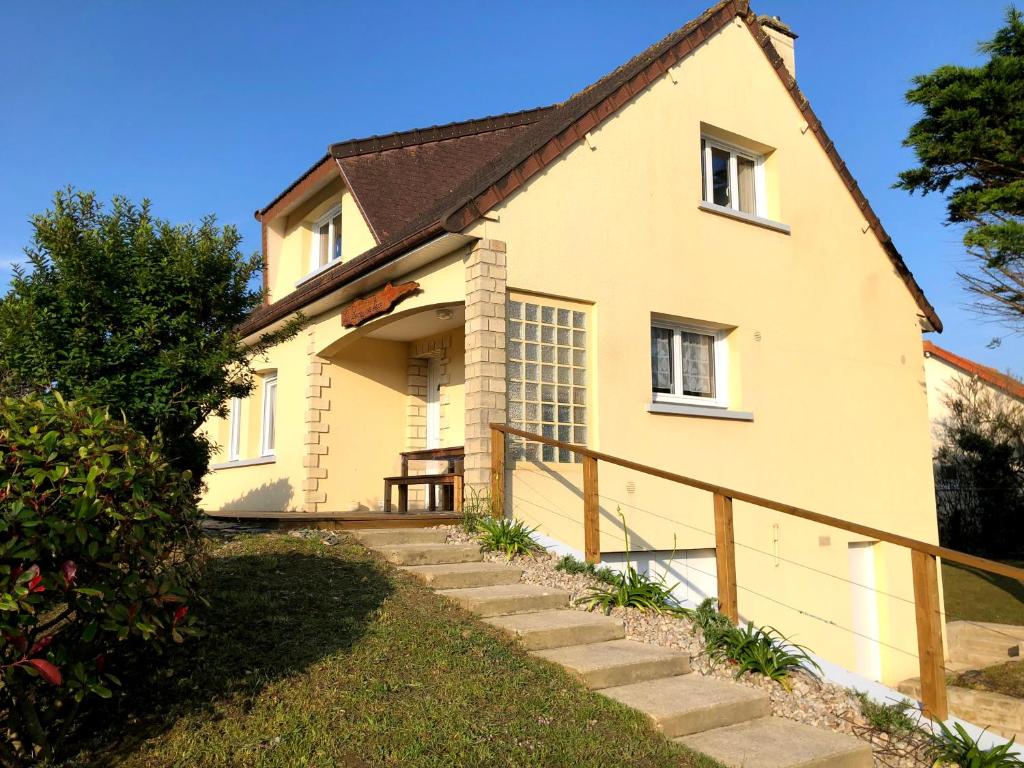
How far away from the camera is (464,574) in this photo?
7.21 metres

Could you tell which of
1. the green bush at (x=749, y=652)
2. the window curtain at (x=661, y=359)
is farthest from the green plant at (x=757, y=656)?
the window curtain at (x=661, y=359)

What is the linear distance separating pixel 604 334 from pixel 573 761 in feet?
20.7

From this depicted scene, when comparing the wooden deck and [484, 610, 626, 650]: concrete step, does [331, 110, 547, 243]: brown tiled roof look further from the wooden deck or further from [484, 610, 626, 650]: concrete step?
[484, 610, 626, 650]: concrete step

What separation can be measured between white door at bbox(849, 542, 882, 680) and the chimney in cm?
755

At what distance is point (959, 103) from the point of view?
15.0 m

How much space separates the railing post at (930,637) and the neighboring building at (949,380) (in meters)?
20.5

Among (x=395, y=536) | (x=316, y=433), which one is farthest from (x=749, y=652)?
(x=316, y=433)

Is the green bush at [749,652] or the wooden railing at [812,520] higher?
the wooden railing at [812,520]

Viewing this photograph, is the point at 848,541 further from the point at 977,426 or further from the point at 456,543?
the point at 977,426

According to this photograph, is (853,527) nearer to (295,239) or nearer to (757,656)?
(757,656)

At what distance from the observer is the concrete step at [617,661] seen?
571 cm

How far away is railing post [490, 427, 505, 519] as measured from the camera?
8852 millimetres

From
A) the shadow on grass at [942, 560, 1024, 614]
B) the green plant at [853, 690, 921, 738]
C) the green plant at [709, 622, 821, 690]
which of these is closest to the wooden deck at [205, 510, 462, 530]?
A: the green plant at [709, 622, 821, 690]

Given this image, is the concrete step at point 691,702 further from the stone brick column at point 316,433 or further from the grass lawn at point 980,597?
the grass lawn at point 980,597
